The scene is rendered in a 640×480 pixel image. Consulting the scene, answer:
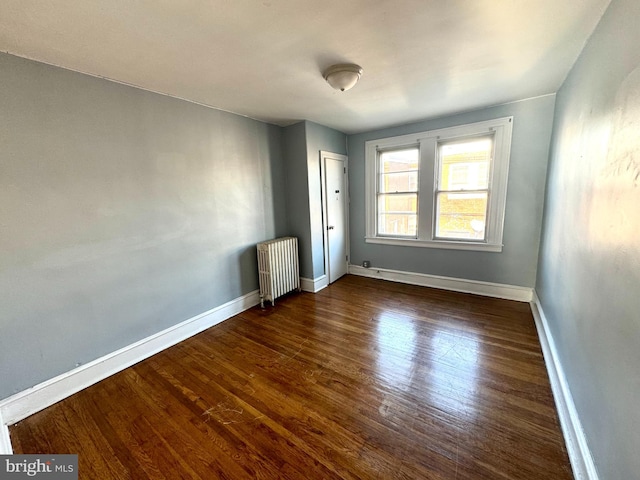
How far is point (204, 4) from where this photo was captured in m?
1.30

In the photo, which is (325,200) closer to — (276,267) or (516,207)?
(276,267)

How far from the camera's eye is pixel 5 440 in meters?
1.54

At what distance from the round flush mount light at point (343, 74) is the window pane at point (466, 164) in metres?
2.12

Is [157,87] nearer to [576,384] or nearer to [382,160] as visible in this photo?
[382,160]

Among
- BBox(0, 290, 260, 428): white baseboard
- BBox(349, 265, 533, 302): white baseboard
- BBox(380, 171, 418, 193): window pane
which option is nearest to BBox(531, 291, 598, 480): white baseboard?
BBox(349, 265, 533, 302): white baseboard

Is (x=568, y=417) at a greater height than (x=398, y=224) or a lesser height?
lesser

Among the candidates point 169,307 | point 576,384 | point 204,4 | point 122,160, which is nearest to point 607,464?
point 576,384

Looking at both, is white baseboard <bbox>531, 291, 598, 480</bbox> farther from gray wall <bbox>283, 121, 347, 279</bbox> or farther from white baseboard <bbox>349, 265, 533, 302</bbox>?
gray wall <bbox>283, 121, 347, 279</bbox>

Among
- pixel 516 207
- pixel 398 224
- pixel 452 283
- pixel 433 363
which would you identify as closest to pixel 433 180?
pixel 398 224

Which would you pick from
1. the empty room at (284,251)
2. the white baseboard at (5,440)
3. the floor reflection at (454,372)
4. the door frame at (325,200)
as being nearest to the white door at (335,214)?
the door frame at (325,200)

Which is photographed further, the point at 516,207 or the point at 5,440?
the point at 516,207

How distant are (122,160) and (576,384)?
3611 millimetres

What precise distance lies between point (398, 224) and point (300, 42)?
306 cm

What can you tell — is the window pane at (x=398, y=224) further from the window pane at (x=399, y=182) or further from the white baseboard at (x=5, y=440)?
the white baseboard at (x=5, y=440)
